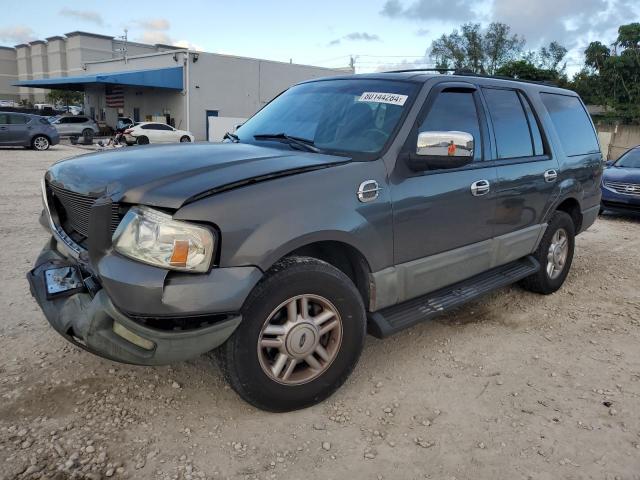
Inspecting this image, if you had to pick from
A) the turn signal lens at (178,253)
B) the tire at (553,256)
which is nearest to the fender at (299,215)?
the turn signal lens at (178,253)

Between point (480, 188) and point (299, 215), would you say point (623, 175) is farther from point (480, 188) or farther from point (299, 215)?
point (299, 215)

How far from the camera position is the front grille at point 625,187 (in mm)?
9445

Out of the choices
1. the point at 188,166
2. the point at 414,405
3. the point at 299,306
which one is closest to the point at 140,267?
the point at 188,166

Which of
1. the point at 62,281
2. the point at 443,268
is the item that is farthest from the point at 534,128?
the point at 62,281

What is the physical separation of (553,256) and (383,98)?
2.61m

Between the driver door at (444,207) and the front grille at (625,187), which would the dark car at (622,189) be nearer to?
the front grille at (625,187)

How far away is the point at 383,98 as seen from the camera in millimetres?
3477

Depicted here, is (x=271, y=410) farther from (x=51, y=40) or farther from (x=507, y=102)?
(x=51, y=40)

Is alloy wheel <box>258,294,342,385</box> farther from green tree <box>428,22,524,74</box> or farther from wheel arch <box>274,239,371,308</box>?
green tree <box>428,22,524,74</box>

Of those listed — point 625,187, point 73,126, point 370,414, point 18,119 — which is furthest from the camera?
point 73,126

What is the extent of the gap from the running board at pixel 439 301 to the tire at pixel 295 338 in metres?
0.20

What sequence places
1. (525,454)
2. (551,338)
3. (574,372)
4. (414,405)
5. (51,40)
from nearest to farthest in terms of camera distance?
(525,454)
(414,405)
(574,372)
(551,338)
(51,40)

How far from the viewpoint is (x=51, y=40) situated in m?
87.2

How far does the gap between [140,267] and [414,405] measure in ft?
5.76
